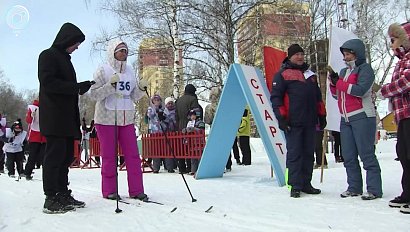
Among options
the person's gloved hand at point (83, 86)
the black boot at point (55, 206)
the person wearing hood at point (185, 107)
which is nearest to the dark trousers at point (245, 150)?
the person wearing hood at point (185, 107)

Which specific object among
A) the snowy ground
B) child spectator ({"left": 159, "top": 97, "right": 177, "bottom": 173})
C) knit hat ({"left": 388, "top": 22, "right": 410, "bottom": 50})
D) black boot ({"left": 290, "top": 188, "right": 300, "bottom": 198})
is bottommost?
the snowy ground

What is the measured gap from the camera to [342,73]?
521cm

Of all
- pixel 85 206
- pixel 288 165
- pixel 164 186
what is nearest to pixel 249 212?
pixel 288 165

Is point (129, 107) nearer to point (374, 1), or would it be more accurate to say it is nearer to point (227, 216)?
point (227, 216)

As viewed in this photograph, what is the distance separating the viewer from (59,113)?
4.62 meters

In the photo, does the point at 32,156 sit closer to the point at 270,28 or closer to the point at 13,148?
the point at 13,148

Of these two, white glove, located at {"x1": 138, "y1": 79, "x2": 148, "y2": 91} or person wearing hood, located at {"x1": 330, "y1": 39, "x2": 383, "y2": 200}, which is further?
white glove, located at {"x1": 138, "y1": 79, "x2": 148, "y2": 91}

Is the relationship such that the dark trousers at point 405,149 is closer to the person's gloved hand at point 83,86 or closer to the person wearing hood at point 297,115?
the person wearing hood at point 297,115

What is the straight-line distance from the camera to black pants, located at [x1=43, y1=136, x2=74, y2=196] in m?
4.52

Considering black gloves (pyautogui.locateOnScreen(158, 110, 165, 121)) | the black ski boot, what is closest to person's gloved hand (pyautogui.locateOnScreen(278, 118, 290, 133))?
the black ski boot

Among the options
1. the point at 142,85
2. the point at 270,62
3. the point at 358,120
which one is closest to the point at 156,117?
the point at 270,62

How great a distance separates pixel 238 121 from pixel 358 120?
2684mm

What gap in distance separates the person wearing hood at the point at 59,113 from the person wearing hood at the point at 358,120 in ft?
9.83

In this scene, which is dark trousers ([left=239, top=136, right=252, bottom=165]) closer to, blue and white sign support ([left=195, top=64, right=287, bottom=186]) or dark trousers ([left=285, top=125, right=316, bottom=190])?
blue and white sign support ([left=195, top=64, right=287, bottom=186])
